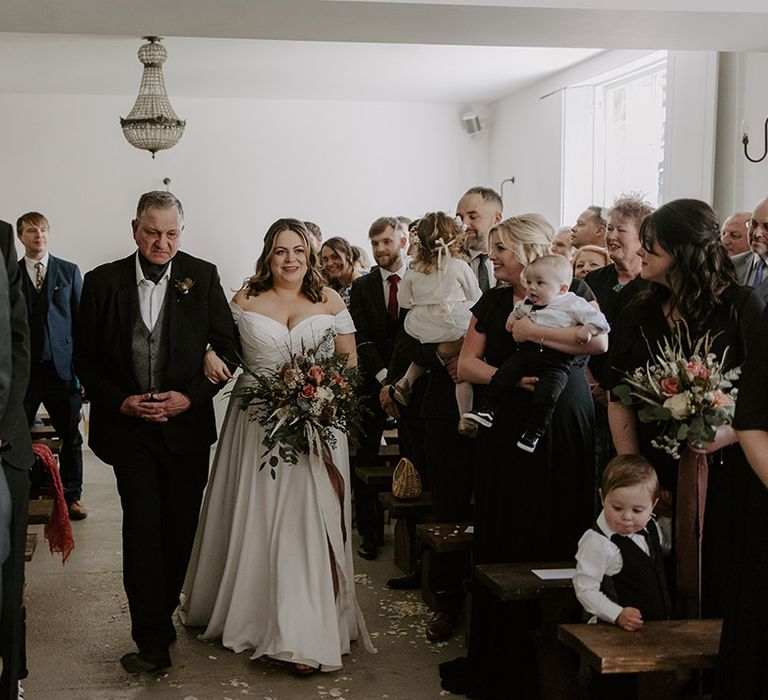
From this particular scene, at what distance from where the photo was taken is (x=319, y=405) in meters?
4.08

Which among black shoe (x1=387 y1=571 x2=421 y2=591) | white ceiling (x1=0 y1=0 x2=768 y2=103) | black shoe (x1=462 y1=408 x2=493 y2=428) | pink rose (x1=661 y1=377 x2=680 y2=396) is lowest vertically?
black shoe (x1=387 y1=571 x2=421 y2=591)

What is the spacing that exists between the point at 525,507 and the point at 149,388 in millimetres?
1573

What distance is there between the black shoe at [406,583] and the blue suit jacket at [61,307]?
3.01 m

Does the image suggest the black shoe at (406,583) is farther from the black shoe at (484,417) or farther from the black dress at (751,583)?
the black dress at (751,583)

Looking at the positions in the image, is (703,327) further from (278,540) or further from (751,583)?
(278,540)

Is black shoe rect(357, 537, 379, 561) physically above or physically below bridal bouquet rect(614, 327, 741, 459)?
below

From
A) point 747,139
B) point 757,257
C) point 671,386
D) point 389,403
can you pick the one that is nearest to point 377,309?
point 389,403

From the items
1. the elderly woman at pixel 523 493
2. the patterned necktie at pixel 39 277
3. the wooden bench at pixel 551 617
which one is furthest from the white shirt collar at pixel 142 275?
the patterned necktie at pixel 39 277

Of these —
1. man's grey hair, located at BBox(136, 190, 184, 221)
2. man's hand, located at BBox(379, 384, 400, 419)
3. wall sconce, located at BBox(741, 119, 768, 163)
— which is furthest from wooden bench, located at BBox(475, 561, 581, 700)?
wall sconce, located at BBox(741, 119, 768, 163)

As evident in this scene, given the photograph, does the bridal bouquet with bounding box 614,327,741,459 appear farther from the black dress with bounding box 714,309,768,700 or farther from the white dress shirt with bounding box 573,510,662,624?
the black dress with bounding box 714,309,768,700

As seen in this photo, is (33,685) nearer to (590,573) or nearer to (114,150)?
(590,573)

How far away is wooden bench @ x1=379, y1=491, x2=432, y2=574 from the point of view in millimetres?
5430

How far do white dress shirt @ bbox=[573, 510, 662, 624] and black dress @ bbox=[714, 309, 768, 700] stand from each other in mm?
506

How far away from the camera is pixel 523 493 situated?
380 centimetres
